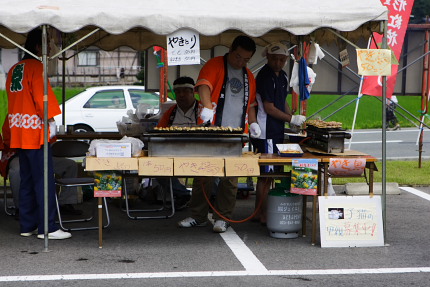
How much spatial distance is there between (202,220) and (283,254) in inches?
55.6

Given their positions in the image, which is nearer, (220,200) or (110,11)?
(110,11)

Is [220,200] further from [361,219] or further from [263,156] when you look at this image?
[361,219]

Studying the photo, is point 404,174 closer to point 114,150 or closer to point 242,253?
point 242,253

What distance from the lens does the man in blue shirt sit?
24.1ft

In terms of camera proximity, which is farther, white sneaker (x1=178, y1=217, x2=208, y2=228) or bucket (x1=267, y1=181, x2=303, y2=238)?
white sneaker (x1=178, y1=217, x2=208, y2=228)

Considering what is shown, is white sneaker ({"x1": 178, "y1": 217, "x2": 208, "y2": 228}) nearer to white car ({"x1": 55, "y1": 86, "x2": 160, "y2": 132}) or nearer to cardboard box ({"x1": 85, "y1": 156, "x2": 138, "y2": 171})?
cardboard box ({"x1": 85, "y1": 156, "x2": 138, "y2": 171})

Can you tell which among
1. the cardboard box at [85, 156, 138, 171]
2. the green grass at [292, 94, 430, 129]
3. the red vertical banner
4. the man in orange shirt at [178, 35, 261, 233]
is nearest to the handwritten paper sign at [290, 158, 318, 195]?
the man in orange shirt at [178, 35, 261, 233]

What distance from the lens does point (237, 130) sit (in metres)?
6.38

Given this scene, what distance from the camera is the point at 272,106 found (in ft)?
24.0

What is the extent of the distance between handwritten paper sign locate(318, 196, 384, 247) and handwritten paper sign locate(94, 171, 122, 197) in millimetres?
1935

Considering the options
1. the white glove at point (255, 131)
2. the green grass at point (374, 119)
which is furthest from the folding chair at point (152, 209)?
the green grass at point (374, 119)

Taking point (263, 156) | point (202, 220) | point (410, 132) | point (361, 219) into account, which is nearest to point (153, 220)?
point (202, 220)

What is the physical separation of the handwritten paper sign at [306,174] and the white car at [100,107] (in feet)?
32.7

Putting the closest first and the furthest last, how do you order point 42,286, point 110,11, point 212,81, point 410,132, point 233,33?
point 42,286
point 110,11
point 212,81
point 233,33
point 410,132
